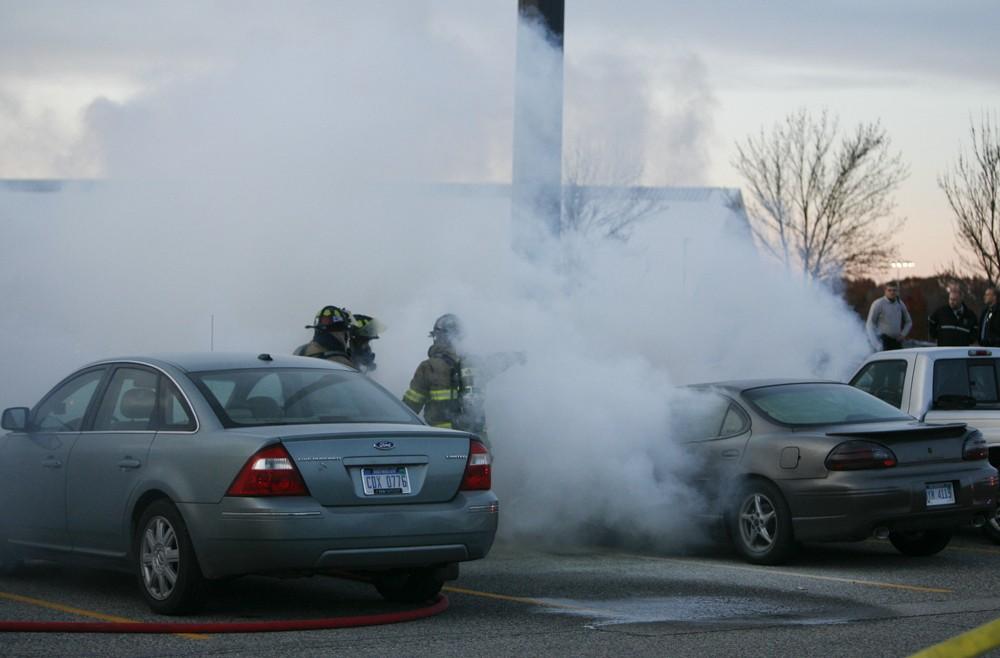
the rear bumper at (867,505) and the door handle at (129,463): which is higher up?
the door handle at (129,463)

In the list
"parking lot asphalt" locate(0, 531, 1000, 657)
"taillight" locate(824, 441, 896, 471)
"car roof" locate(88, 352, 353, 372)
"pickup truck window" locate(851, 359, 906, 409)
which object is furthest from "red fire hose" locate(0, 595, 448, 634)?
"pickup truck window" locate(851, 359, 906, 409)

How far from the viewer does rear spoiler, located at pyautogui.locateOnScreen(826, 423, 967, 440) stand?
10492 mm

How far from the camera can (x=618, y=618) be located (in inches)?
317

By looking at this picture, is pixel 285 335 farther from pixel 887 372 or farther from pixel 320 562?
pixel 320 562

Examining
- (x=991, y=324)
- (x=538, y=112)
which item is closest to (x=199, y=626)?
(x=538, y=112)

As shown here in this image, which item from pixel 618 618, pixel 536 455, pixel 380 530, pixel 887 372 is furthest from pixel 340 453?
pixel 887 372

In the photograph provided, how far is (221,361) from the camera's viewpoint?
28.7 feet

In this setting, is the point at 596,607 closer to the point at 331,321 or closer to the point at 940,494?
the point at 940,494

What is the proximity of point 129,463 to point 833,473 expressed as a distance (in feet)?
15.9

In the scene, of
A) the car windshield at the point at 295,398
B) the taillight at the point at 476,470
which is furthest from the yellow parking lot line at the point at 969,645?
the car windshield at the point at 295,398

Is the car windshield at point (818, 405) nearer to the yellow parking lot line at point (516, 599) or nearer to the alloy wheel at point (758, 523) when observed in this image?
the alloy wheel at point (758, 523)

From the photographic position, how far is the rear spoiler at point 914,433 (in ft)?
34.4

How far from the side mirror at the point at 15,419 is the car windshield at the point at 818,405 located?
17.2 ft

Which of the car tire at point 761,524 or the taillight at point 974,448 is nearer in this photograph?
the car tire at point 761,524
